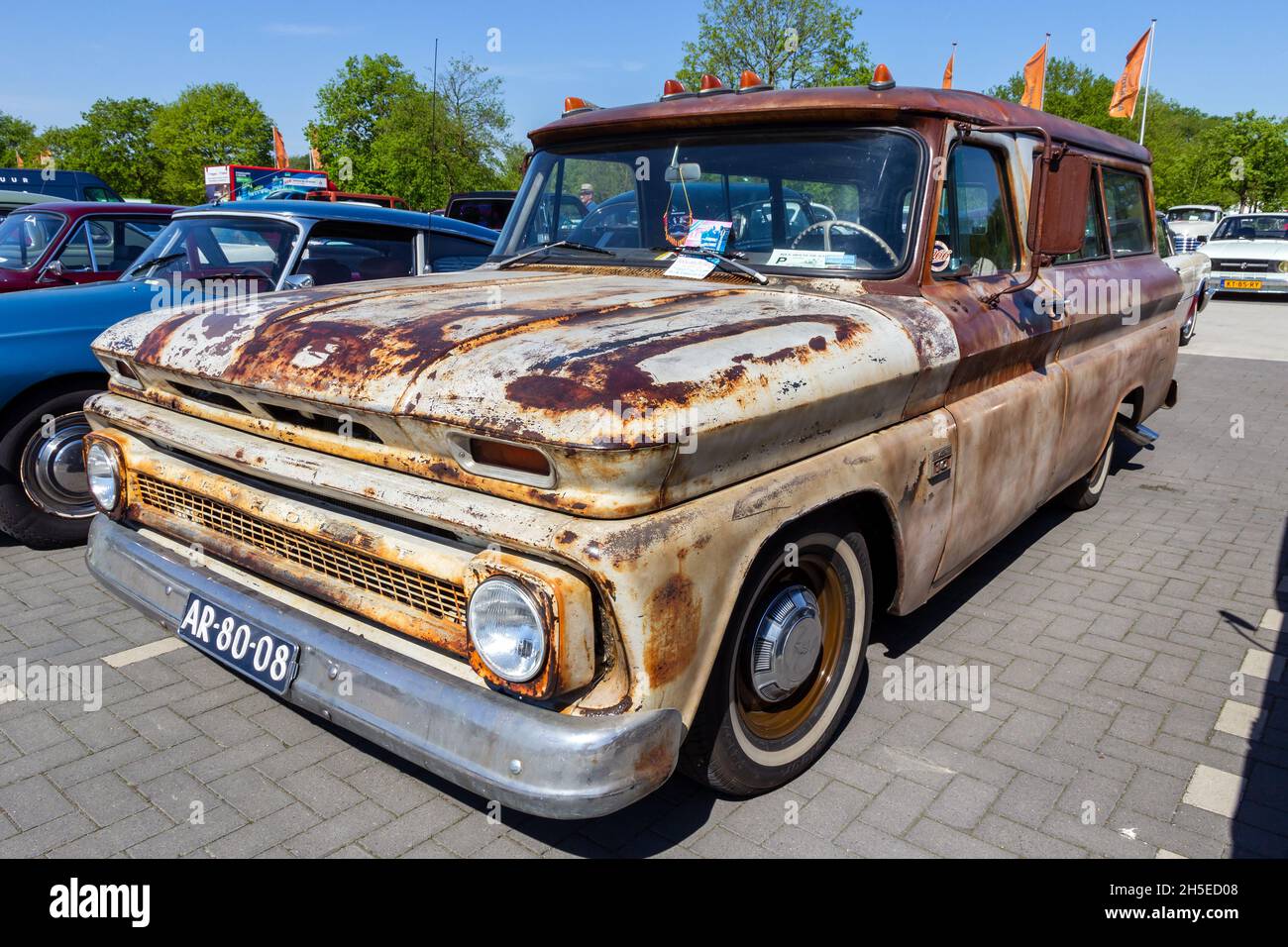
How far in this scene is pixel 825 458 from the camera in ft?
8.14

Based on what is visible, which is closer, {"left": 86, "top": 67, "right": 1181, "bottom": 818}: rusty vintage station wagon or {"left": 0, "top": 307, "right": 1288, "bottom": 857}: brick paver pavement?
{"left": 86, "top": 67, "right": 1181, "bottom": 818}: rusty vintage station wagon

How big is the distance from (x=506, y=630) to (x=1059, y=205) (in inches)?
99.4

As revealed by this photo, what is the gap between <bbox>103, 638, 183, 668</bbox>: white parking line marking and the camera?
139 inches

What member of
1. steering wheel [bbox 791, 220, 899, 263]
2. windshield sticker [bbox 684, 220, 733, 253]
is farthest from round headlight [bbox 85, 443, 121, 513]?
steering wheel [bbox 791, 220, 899, 263]

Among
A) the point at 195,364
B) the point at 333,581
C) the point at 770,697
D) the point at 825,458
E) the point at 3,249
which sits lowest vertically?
the point at 770,697

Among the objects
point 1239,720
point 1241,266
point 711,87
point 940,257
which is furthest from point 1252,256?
point 940,257

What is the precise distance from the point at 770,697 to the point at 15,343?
4.08m

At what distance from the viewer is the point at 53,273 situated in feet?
20.0

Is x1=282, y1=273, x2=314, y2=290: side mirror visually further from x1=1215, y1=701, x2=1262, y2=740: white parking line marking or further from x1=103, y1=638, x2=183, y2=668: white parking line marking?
x1=1215, y1=701, x2=1262, y2=740: white parking line marking

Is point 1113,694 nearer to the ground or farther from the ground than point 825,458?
nearer to the ground

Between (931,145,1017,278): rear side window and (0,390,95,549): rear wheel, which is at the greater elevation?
(931,145,1017,278): rear side window

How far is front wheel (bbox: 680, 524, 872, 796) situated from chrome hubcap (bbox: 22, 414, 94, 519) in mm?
3772
